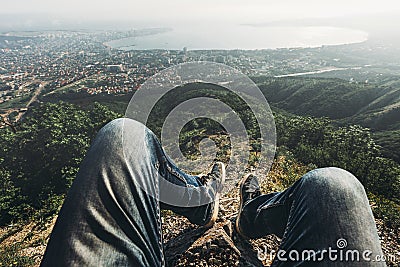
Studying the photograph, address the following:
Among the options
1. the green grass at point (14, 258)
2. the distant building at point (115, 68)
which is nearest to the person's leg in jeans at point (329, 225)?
the green grass at point (14, 258)

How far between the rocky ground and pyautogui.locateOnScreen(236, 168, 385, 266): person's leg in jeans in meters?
0.77

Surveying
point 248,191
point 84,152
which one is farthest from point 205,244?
point 84,152

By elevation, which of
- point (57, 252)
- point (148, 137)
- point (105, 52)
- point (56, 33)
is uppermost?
point (56, 33)

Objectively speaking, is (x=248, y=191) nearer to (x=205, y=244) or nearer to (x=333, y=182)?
(x=205, y=244)

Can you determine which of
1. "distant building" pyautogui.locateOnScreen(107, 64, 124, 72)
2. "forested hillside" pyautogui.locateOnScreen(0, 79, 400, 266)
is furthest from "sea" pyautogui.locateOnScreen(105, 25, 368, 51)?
"forested hillside" pyautogui.locateOnScreen(0, 79, 400, 266)

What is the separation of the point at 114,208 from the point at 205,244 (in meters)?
1.04

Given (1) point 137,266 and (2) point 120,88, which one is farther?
(2) point 120,88

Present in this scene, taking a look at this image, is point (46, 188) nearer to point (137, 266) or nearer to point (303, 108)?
point (137, 266)

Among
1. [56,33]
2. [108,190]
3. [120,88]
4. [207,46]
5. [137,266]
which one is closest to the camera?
[137,266]

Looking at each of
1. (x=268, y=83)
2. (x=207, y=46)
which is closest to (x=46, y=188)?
(x=268, y=83)

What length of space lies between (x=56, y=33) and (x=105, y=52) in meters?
76.2

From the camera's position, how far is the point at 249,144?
5344 millimetres

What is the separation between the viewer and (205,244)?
2031 millimetres

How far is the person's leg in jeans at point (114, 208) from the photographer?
1.10m
